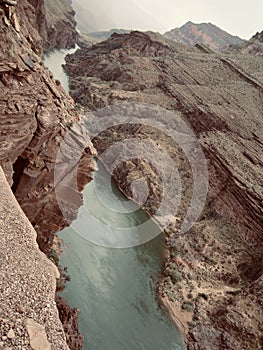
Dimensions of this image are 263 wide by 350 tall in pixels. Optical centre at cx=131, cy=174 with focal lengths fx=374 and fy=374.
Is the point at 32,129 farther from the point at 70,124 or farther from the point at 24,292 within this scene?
the point at 24,292

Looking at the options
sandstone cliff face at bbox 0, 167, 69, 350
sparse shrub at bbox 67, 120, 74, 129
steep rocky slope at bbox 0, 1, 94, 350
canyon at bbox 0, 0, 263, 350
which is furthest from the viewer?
sparse shrub at bbox 67, 120, 74, 129

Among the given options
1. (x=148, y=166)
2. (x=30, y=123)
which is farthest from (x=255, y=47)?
(x=30, y=123)

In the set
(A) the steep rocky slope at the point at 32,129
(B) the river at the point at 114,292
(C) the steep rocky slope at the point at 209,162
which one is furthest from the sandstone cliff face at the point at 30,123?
(C) the steep rocky slope at the point at 209,162

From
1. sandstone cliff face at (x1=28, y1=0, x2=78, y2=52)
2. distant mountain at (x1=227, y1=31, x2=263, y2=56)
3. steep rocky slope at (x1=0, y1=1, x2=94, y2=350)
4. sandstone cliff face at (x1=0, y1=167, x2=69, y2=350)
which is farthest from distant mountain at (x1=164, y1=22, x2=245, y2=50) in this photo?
sandstone cliff face at (x1=0, y1=167, x2=69, y2=350)

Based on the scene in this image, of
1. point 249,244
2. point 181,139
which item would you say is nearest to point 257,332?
point 249,244

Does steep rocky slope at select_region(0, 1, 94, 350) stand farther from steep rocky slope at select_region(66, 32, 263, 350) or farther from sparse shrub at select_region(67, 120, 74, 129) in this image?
steep rocky slope at select_region(66, 32, 263, 350)

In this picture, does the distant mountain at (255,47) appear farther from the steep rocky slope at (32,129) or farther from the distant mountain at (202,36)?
the distant mountain at (202,36)

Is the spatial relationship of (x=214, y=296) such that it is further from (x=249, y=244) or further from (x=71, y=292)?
(x=71, y=292)
